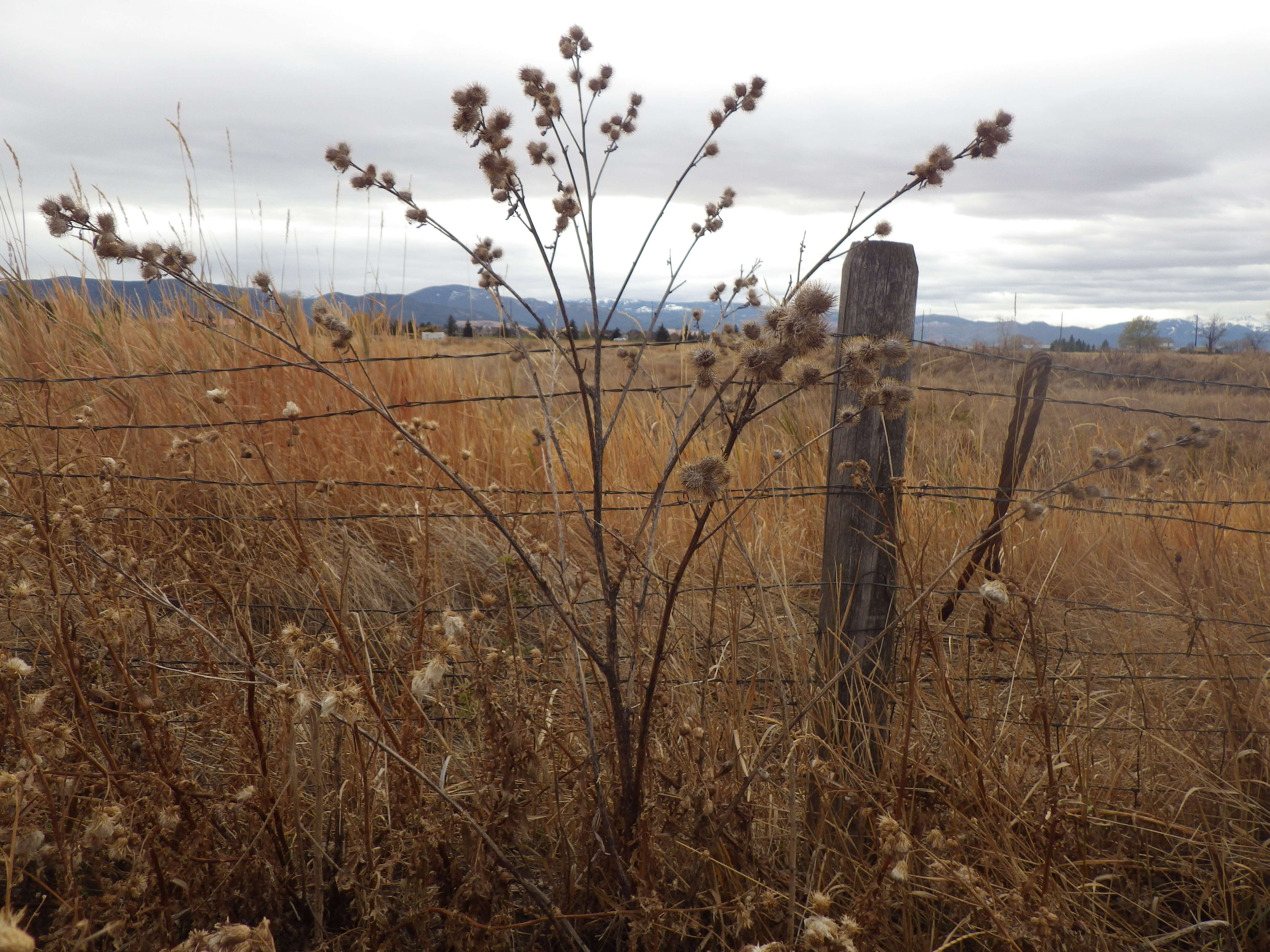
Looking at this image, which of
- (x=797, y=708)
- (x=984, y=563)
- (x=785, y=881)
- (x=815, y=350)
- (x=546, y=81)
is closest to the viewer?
(x=815, y=350)

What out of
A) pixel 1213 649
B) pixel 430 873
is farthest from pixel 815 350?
pixel 1213 649

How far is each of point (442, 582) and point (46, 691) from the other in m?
1.76

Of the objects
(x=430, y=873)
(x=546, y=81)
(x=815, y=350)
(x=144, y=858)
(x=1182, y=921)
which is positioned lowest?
(x=1182, y=921)

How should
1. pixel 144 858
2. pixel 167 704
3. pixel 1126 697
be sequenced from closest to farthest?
1. pixel 144 858
2. pixel 167 704
3. pixel 1126 697

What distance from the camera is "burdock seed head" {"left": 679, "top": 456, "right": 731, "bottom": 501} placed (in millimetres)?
1109

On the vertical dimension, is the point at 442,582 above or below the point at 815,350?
below

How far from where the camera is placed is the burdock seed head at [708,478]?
1.11 m

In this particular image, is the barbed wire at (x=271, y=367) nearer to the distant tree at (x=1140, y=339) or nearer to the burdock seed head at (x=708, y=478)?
the burdock seed head at (x=708, y=478)

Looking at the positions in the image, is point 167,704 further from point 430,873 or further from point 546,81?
point 546,81

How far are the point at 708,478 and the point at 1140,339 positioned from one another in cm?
3061

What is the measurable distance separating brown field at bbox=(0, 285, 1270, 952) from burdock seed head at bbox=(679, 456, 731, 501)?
0.48 feet

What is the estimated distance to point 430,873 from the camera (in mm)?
1545

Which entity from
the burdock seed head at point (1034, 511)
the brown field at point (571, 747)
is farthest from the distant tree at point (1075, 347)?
the burdock seed head at point (1034, 511)

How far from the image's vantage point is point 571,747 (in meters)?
1.87
